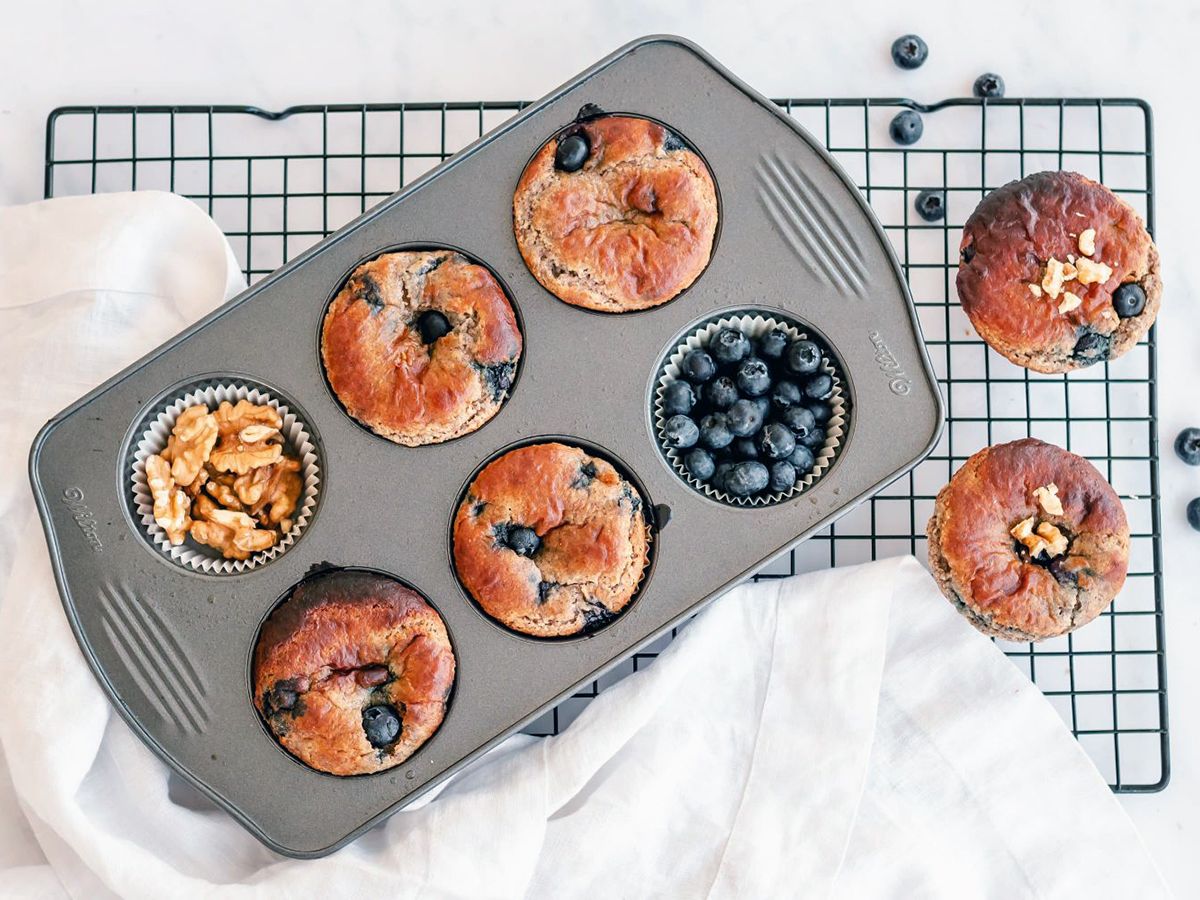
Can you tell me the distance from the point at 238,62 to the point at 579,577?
156 cm

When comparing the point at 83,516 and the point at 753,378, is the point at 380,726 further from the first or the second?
the point at 753,378

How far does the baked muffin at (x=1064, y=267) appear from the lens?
243 centimetres

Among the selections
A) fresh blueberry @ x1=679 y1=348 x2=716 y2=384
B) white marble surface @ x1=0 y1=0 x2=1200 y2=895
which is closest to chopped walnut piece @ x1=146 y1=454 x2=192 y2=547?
white marble surface @ x1=0 y1=0 x2=1200 y2=895

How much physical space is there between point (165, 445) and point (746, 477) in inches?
47.5

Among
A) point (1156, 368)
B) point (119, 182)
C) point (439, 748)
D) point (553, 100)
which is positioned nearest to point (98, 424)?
point (119, 182)

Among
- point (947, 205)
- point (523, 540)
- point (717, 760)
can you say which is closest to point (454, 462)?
point (523, 540)

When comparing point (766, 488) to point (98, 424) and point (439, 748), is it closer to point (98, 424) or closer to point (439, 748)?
point (439, 748)

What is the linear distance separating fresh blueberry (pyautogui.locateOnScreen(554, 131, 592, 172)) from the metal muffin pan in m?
0.07

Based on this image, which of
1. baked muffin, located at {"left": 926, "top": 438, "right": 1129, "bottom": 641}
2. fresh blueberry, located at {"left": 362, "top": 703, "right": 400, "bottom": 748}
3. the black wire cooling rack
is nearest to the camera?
fresh blueberry, located at {"left": 362, "top": 703, "right": 400, "bottom": 748}

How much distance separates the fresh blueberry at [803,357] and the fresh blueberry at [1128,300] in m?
0.70

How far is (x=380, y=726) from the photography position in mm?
2225

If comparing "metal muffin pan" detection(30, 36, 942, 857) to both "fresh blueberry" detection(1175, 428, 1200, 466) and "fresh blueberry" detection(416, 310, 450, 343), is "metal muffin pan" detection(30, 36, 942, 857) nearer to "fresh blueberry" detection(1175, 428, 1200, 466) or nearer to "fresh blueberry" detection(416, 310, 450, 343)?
"fresh blueberry" detection(416, 310, 450, 343)

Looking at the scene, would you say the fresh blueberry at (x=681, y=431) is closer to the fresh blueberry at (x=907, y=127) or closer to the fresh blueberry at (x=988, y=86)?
the fresh blueberry at (x=907, y=127)

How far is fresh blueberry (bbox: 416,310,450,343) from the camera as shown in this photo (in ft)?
7.46
